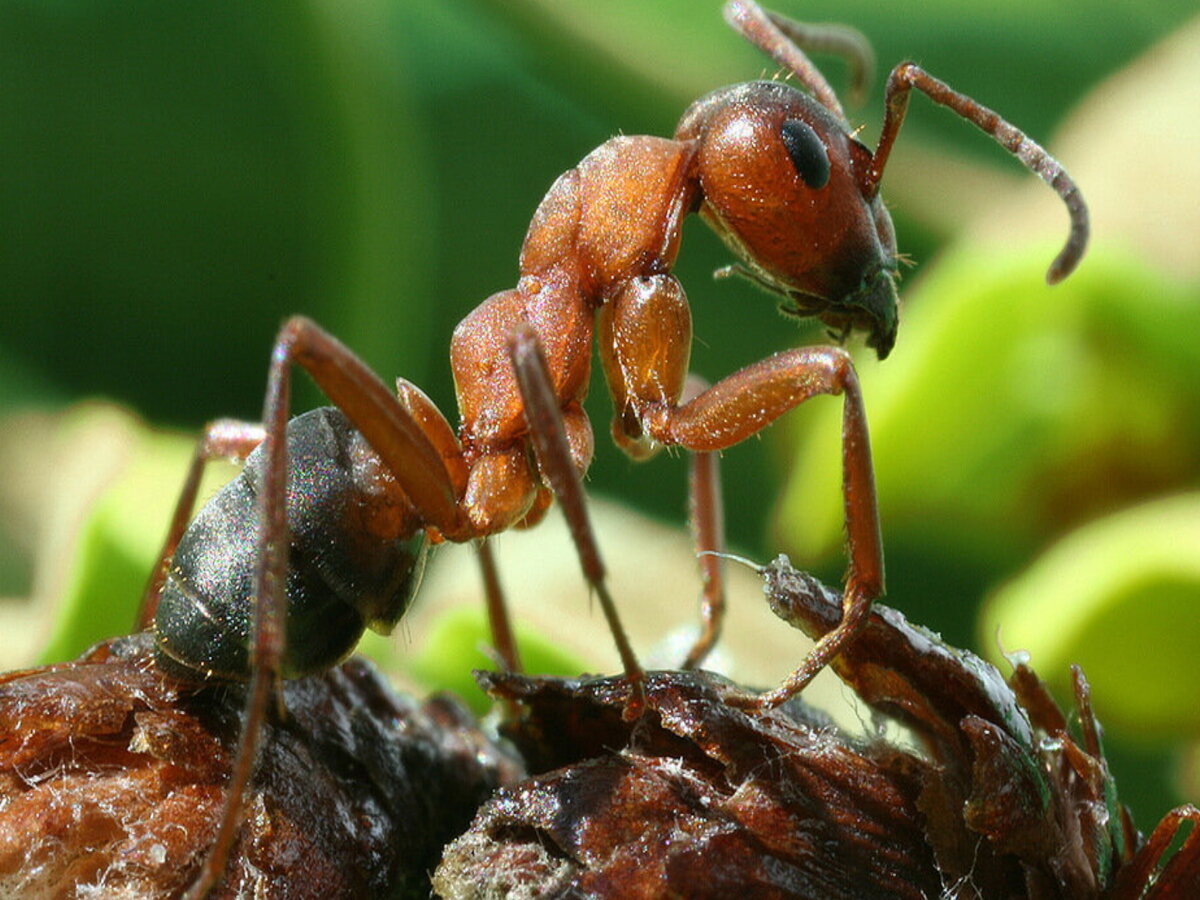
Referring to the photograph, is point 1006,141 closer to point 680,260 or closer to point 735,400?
point 735,400

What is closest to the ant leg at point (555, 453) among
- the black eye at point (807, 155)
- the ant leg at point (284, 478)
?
the ant leg at point (284, 478)

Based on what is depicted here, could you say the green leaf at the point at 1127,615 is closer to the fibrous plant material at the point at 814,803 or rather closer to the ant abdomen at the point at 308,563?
the fibrous plant material at the point at 814,803

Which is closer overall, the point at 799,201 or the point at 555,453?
the point at 555,453

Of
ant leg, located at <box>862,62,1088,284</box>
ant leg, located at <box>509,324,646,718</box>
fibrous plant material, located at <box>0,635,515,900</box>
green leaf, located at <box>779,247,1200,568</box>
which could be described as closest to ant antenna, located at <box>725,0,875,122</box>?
ant leg, located at <box>862,62,1088,284</box>

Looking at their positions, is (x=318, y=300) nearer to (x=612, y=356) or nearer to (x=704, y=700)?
(x=612, y=356)

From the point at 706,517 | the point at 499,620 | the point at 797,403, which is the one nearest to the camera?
the point at 797,403

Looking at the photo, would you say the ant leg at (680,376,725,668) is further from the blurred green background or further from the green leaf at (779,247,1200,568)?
the blurred green background

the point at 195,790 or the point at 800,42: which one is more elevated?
the point at 800,42

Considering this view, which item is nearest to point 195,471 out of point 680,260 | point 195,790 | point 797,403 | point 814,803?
point 195,790
